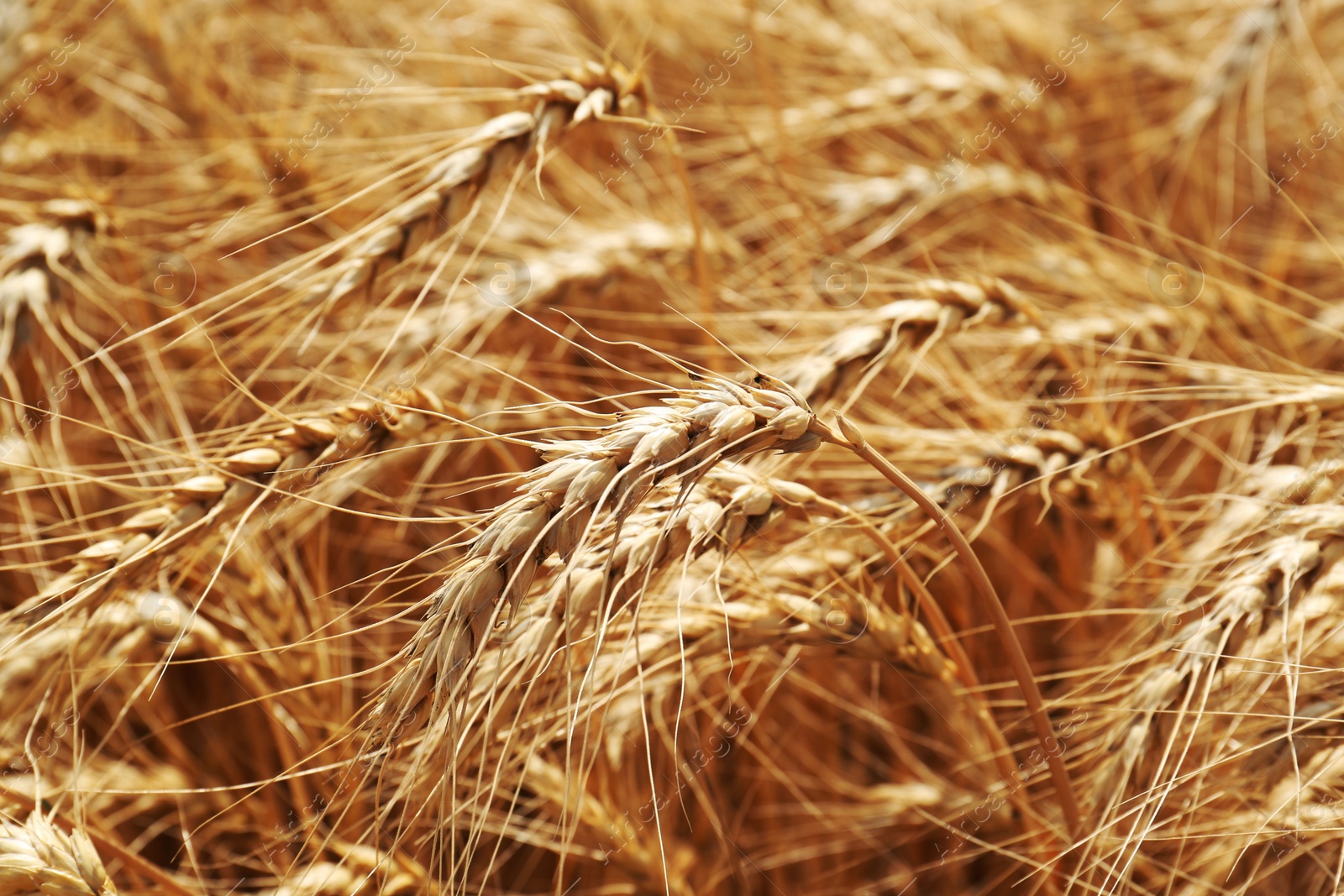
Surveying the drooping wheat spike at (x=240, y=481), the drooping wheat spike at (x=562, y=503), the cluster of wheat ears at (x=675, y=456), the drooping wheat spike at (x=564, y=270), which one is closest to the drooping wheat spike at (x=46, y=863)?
the cluster of wheat ears at (x=675, y=456)

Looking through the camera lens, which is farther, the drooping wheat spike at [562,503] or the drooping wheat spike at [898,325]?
the drooping wheat spike at [898,325]

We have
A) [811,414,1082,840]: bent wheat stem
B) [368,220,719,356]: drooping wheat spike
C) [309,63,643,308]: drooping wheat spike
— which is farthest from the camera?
[368,220,719,356]: drooping wheat spike

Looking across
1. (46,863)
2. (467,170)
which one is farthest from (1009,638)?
(46,863)

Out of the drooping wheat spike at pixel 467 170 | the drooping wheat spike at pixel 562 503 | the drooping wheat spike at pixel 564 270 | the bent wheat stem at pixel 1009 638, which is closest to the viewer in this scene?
the drooping wheat spike at pixel 562 503

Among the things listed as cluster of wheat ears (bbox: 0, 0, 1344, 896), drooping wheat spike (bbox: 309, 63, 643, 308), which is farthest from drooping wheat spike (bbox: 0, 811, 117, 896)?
drooping wheat spike (bbox: 309, 63, 643, 308)

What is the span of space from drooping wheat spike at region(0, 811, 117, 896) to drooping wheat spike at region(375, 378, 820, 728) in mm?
294

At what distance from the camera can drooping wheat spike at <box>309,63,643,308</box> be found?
2.95 feet

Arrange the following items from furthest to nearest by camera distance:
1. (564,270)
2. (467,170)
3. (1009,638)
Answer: (564,270) → (467,170) → (1009,638)

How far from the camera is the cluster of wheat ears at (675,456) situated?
2.41 ft

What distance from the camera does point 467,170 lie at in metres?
0.90

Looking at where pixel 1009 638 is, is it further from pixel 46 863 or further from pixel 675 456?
pixel 46 863

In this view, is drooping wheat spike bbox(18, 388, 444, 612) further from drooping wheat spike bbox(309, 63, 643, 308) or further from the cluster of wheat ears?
drooping wheat spike bbox(309, 63, 643, 308)

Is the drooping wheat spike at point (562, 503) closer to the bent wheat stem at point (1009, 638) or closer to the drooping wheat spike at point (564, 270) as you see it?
the bent wheat stem at point (1009, 638)

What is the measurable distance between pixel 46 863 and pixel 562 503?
0.49 metres
